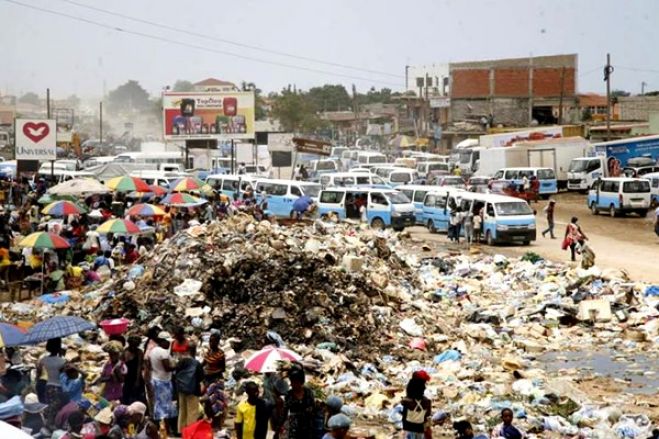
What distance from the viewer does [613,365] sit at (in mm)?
15289

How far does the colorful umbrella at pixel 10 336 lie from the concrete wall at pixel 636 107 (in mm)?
69908

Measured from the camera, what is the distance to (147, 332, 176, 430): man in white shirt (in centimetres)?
1051

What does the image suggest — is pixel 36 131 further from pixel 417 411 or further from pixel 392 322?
pixel 417 411

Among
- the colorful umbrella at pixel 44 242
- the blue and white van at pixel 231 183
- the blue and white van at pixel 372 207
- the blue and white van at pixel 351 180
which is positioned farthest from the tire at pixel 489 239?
the colorful umbrella at pixel 44 242

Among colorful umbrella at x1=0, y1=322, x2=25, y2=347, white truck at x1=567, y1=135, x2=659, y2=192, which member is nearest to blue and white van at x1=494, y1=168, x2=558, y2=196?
white truck at x1=567, y1=135, x2=659, y2=192

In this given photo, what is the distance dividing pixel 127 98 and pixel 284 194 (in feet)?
383

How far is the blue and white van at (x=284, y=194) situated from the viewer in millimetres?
34719

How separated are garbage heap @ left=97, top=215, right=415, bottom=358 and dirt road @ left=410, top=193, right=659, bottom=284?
8796mm

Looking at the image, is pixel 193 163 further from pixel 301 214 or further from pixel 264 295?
pixel 264 295

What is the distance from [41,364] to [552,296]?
1174 centimetres

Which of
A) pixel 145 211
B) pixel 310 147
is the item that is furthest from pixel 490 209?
pixel 310 147

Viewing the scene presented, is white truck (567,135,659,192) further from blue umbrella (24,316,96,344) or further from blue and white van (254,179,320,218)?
→ blue umbrella (24,316,96,344)

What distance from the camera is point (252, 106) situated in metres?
52.0

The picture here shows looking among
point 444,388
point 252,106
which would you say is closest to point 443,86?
point 252,106
